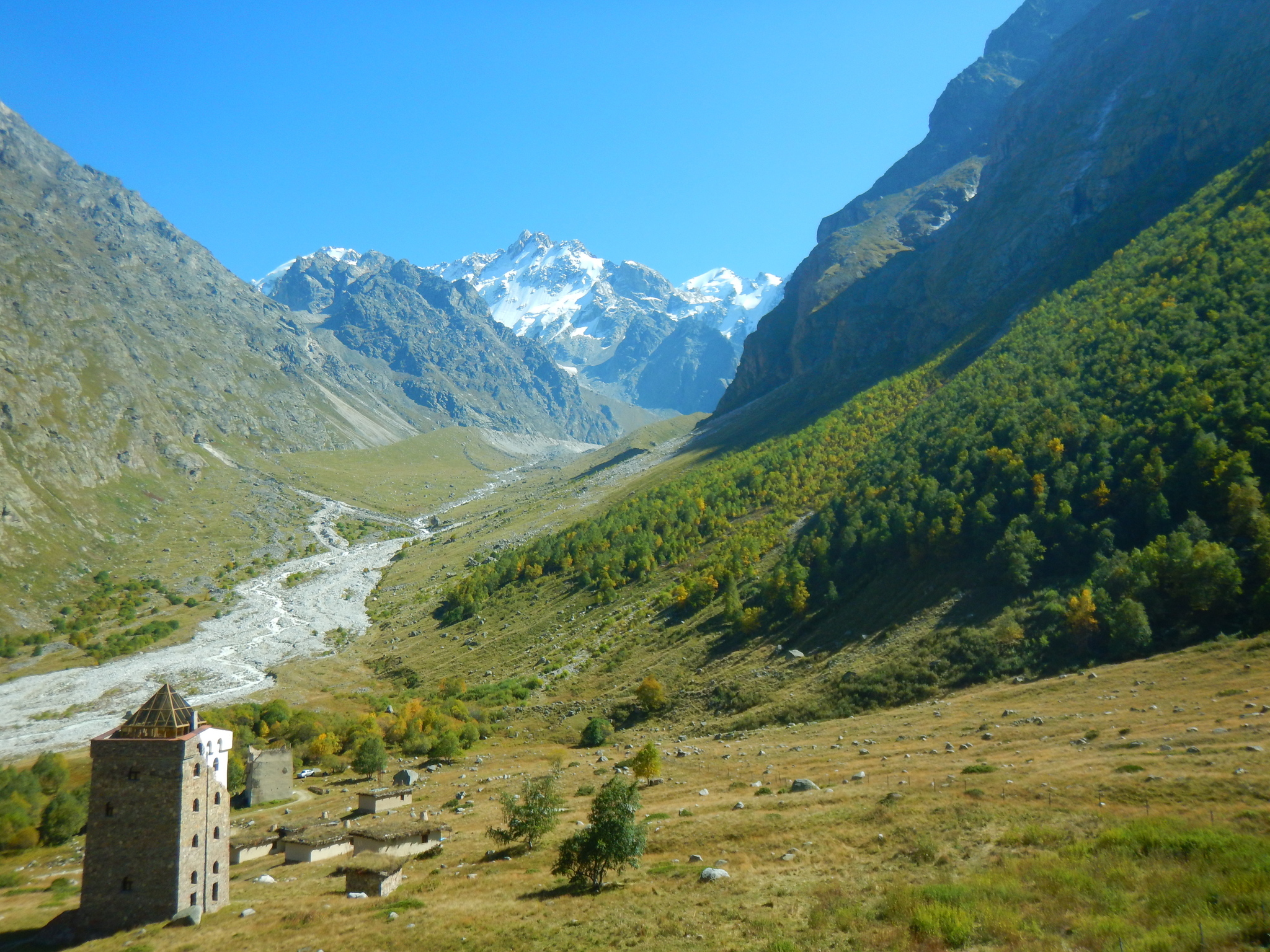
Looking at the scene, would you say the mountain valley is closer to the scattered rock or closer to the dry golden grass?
the dry golden grass

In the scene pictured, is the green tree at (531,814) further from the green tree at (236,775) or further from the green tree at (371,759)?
the green tree at (236,775)

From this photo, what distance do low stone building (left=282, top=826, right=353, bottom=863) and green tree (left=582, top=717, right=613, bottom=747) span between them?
27.1m

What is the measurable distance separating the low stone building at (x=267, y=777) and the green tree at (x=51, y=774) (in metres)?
15.2

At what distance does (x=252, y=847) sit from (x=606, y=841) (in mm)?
25379

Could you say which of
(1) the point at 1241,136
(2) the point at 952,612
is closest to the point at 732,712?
(2) the point at 952,612

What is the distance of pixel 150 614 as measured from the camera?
129000 millimetres

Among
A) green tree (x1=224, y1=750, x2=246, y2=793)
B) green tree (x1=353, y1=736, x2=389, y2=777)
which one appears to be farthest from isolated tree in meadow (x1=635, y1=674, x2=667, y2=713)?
green tree (x1=224, y1=750, x2=246, y2=793)

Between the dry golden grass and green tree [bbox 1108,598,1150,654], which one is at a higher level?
green tree [bbox 1108,598,1150,654]

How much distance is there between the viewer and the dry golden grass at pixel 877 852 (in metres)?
19.3

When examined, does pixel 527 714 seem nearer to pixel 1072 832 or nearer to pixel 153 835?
pixel 153 835

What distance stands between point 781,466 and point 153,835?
113m

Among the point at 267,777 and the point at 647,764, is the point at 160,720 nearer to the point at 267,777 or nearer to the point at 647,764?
the point at 647,764

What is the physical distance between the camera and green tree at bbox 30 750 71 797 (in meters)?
56.2

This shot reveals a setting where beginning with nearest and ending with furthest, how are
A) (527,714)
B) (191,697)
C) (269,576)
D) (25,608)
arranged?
(527,714) < (191,697) < (25,608) < (269,576)
